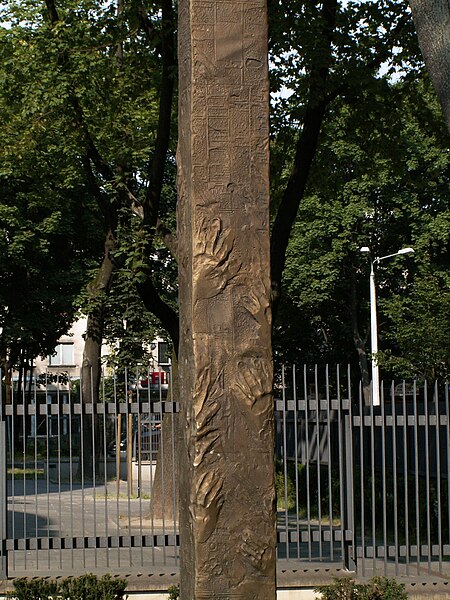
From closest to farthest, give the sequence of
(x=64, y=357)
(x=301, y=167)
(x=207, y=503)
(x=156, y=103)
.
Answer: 1. (x=207, y=503)
2. (x=301, y=167)
3. (x=156, y=103)
4. (x=64, y=357)

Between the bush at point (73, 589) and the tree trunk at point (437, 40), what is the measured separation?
15.9 feet

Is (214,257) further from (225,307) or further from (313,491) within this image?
(313,491)

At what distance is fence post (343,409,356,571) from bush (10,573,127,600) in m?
3.36

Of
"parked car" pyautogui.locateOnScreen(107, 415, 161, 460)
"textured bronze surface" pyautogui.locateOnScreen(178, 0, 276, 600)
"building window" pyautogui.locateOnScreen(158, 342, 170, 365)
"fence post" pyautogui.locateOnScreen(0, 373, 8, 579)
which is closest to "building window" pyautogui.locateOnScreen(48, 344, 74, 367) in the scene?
"parked car" pyautogui.locateOnScreen(107, 415, 161, 460)

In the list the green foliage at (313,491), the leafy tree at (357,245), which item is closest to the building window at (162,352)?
the leafy tree at (357,245)

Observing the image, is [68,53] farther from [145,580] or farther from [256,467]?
[256,467]

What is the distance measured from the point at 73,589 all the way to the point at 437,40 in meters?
5.59

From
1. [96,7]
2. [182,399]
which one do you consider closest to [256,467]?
[182,399]

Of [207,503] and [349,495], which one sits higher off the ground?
[207,503]

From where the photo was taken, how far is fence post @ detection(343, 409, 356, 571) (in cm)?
1284

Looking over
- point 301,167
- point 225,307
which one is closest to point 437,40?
point 225,307

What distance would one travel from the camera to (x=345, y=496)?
44.2 feet

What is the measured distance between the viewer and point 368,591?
9805 mm

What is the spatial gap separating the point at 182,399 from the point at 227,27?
2174 mm
